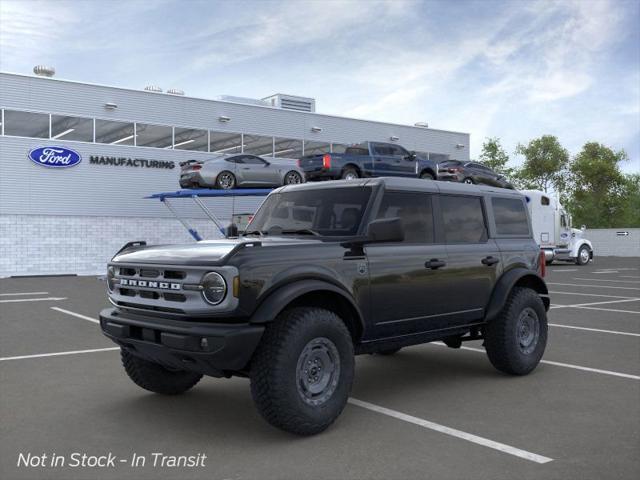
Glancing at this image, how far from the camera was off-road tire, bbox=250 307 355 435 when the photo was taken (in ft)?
14.5

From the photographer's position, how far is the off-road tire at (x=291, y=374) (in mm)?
4418

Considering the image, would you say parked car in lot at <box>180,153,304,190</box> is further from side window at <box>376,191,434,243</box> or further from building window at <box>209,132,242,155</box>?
side window at <box>376,191,434,243</box>

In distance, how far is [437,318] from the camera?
5.86 meters

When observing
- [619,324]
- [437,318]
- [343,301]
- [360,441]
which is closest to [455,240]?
[437,318]

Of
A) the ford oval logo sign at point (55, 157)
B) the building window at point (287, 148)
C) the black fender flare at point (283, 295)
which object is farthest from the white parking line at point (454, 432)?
the building window at point (287, 148)

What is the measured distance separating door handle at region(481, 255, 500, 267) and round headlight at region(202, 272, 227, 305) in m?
3.01

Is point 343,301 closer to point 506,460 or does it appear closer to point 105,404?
point 506,460

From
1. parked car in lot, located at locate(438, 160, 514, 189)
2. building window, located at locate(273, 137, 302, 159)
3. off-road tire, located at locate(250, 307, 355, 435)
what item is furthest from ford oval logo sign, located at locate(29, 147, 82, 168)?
off-road tire, located at locate(250, 307, 355, 435)

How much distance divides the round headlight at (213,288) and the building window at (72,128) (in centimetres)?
2542

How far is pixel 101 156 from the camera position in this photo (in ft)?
92.5

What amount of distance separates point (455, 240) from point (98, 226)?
24.7 meters

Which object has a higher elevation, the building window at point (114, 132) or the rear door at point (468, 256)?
the building window at point (114, 132)

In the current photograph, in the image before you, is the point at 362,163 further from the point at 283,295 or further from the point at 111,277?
the point at 283,295

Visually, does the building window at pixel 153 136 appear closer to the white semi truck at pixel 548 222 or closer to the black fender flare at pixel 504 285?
the white semi truck at pixel 548 222
